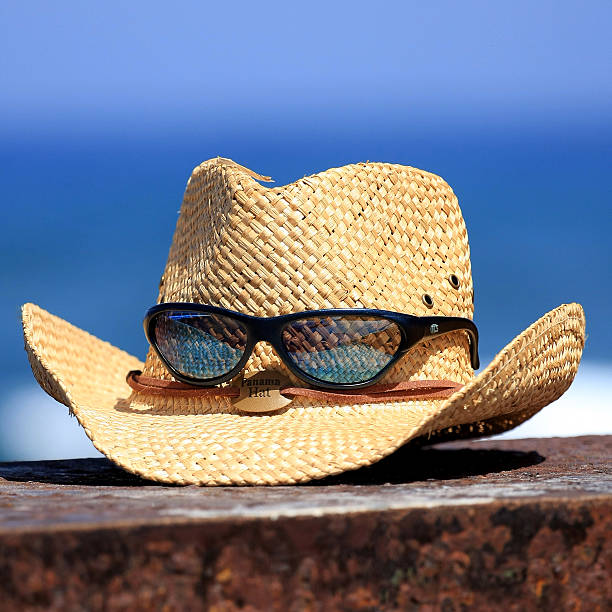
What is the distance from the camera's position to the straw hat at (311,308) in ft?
3.68

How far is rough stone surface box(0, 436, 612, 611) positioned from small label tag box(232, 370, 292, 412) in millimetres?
544

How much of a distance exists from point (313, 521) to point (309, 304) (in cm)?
76

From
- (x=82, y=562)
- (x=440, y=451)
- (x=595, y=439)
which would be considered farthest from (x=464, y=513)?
(x=595, y=439)

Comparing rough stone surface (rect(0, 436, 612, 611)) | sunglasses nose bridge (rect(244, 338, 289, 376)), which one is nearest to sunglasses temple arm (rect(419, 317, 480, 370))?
sunglasses nose bridge (rect(244, 338, 289, 376))

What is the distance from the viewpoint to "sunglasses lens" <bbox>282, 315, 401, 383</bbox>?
4.36 ft

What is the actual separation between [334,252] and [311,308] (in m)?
0.12

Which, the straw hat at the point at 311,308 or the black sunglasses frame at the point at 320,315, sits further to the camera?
the black sunglasses frame at the point at 320,315

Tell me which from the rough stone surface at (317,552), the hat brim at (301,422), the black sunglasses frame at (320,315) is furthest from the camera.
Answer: the black sunglasses frame at (320,315)

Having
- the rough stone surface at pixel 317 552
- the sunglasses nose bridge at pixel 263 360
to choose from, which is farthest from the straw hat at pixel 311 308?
the rough stone surface at pixel 317 552

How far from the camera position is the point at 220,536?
0.62 meters

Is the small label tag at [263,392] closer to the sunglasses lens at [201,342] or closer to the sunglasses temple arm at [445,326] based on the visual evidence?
the sunglasses lens at [201,342]

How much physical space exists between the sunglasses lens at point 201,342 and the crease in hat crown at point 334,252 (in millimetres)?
47

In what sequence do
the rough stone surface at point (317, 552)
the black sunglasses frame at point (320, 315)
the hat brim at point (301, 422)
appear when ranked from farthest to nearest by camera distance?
the black sunglasses frame at point (320, 315) → the hat brim at point (301, 422) → the rough stone surface at point (317, 552)

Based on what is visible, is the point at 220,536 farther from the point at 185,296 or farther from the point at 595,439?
the point at 595,439
